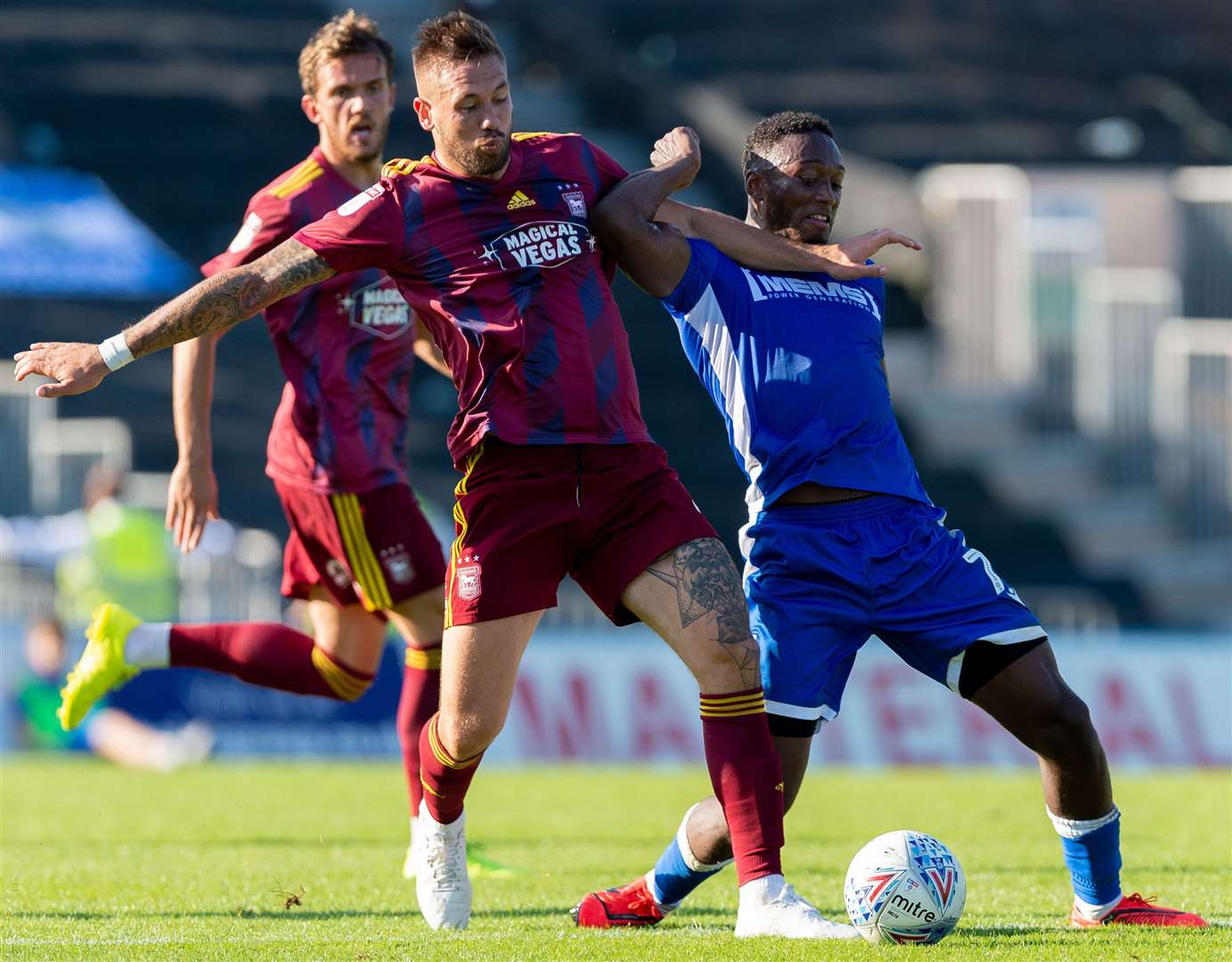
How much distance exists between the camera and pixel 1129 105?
87.7 feet

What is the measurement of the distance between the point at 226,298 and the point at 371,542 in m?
2.12

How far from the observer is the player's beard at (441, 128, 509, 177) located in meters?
5.61

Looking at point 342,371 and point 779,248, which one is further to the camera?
point 342,371

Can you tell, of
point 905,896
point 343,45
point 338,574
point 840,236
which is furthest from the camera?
point 840,236

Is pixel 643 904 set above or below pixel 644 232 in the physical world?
below

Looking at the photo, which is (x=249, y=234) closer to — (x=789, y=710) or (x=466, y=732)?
(x=466, y=732)

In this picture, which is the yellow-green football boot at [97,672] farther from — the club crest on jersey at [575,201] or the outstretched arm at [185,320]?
the club crest on jersey at [575,201]

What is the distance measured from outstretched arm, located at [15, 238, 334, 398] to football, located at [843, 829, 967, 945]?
2.29m

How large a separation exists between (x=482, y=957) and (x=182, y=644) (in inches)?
122

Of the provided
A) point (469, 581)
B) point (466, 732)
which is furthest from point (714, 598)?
point (466, 732)

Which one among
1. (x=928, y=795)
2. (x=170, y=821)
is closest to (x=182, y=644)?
(x=170, y=821)

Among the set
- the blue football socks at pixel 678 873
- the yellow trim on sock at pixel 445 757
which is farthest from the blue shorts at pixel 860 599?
the yellow trim on sock at pixel 445 757

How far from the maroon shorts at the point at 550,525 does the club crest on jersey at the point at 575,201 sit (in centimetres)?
70

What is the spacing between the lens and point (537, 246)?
5664 mm
